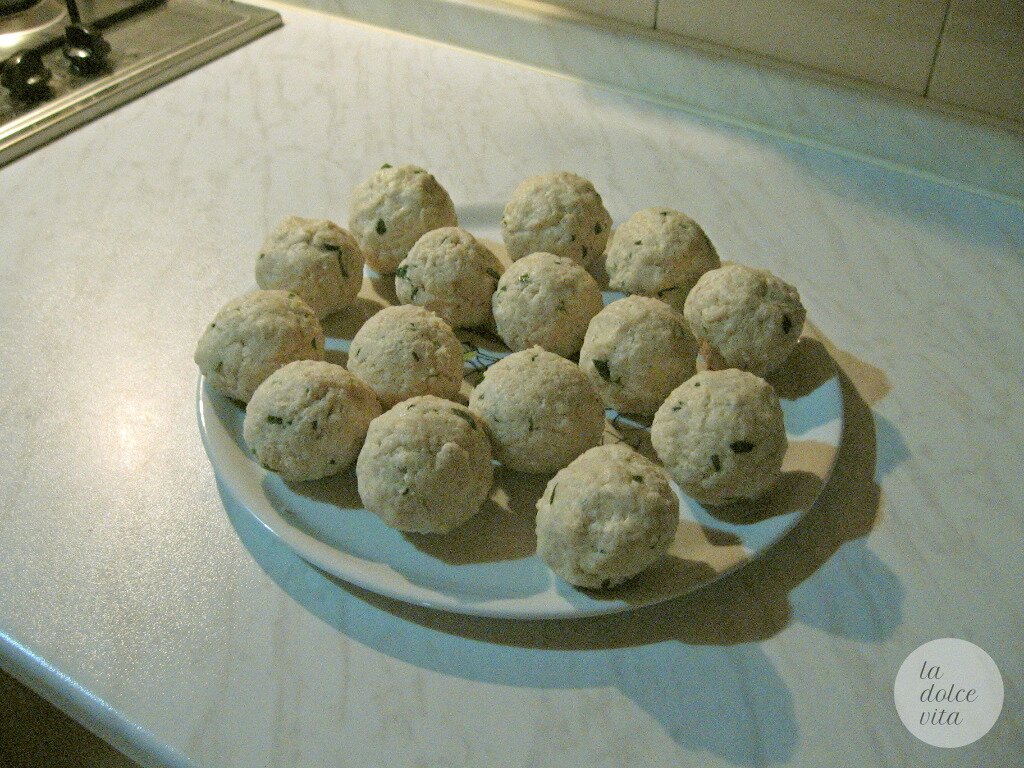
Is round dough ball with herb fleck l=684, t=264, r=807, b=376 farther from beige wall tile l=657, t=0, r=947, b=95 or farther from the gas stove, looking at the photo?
the gas stove

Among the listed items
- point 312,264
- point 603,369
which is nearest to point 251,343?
point 312,264

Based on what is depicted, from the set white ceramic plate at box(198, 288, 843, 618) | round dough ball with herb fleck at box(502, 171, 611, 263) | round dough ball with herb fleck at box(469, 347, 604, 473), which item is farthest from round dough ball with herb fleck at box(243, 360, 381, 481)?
round dough ball with herb fleck at box(502, 171, 611, 263)

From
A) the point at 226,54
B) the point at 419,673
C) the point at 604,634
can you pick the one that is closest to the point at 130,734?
the point at 419,673

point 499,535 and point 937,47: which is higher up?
point 937,47

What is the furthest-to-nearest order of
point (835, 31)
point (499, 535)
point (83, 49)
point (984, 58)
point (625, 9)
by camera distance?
1. point (83, 49)
2. point (625, 9)
3. point (835, 31)
4. point (984, 58)
5. point (499, 535)

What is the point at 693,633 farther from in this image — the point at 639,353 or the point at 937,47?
the point at 937,47

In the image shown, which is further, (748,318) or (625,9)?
(625,9)

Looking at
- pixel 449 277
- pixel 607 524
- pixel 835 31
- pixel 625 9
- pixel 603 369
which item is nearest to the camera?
pixel 607 524

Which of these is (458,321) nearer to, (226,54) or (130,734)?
(130,734)
